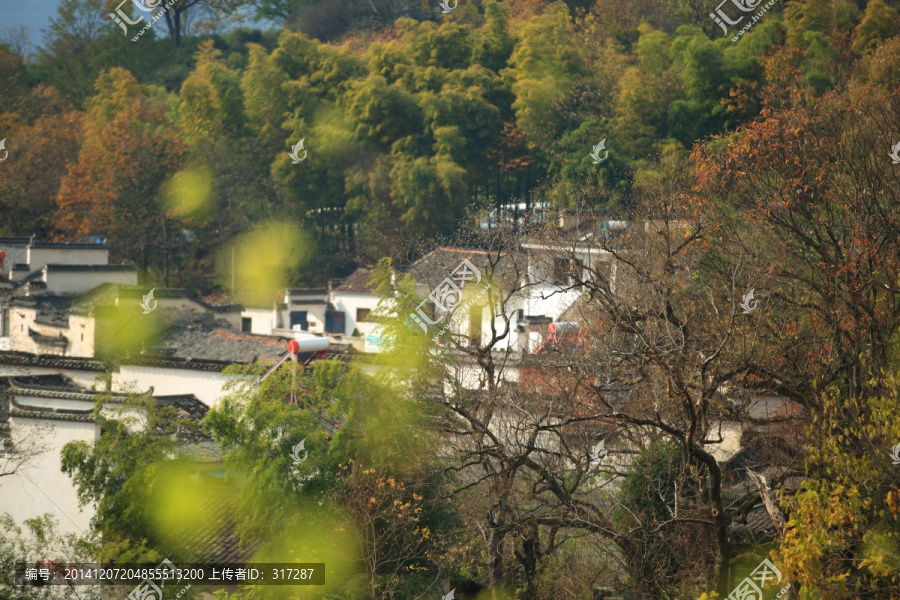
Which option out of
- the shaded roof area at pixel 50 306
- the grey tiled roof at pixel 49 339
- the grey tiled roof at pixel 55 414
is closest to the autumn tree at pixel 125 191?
the shaded roof area at pixel 50 306

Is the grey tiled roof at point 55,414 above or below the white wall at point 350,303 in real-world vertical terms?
below

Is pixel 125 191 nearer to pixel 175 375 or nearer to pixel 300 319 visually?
pixel 300 319

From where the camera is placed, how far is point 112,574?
29.1ft

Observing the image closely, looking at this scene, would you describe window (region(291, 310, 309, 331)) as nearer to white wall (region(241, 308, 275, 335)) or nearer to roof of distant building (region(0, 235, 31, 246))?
white wall (region(241, 308, 275, 335))

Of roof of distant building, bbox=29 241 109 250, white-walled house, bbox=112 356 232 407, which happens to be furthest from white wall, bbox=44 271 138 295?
white-walled house, bbox=112 356 232 407

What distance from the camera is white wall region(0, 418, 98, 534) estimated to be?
10188 mm

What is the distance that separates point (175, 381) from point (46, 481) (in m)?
3.82

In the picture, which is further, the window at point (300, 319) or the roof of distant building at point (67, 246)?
the window at point (300, 319)

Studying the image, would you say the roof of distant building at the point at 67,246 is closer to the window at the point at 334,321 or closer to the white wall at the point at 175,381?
the window at the point at 334,321

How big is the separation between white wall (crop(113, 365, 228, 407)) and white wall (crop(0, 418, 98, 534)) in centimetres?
297

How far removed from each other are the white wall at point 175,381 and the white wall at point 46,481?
9.75 ft

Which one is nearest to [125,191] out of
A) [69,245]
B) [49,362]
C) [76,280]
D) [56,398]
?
[69,245]

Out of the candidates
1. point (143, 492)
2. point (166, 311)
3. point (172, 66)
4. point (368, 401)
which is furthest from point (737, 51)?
point (172, 66)

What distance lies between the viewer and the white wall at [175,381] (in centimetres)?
1362
